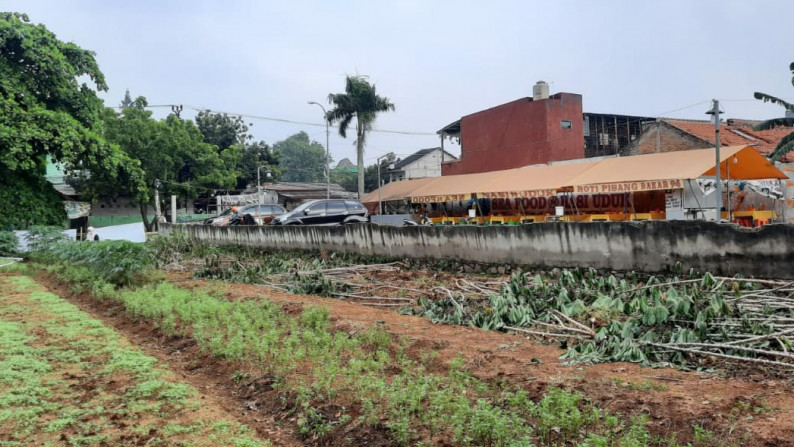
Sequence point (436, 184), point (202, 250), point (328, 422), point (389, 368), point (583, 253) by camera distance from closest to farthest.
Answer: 1. point (328, 422)
2. point (389, 368)
3. point (583, 253)
4. point (202, 250)
5. point (436, 184)

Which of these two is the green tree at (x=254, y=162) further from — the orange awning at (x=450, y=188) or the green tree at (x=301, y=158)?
the green tree at (x=301, y=158)

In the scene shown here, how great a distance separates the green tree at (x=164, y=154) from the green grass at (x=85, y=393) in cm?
2538

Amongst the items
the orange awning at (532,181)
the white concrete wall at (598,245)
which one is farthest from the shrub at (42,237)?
the orange awning at (532,181)

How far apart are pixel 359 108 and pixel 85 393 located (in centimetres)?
3274

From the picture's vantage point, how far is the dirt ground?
3.68 metres

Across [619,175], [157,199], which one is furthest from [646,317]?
[157,199]

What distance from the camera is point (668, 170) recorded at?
1830 centimetres

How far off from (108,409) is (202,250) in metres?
14.3

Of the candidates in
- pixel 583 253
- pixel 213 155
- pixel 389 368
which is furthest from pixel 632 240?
pixel 213 155

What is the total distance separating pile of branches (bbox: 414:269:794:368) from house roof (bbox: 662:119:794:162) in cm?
2082

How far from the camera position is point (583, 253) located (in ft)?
33.0

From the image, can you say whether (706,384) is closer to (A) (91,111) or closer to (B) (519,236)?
(B) (519,236)

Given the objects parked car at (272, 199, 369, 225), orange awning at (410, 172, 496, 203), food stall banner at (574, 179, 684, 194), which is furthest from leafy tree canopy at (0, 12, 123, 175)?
food stall banner at (574, 179, 684, 194)

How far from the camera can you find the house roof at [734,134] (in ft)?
83.5
